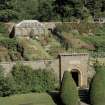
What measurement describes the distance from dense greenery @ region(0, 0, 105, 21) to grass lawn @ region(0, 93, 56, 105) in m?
23.3

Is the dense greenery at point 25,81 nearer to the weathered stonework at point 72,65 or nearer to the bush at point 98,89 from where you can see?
the weathered stonework at point 72,65

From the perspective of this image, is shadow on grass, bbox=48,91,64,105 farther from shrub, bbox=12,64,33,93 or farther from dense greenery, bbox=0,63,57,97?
shrub, bbox=12,64,33,93

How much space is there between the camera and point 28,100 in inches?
1282

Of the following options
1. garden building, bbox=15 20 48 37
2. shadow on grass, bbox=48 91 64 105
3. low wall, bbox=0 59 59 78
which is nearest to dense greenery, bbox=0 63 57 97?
low wall, bbox=0 59 59 78

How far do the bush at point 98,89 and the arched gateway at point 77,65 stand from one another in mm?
5024

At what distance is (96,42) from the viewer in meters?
46.2

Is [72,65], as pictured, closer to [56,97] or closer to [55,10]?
[56,97]

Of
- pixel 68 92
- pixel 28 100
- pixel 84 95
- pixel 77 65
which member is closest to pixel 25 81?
pixel 28 100

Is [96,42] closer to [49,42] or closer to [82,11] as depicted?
[49,42]

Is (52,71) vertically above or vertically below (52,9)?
below

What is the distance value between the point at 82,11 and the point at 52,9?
17.5 feet

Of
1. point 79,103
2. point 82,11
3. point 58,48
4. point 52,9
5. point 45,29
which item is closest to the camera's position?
point 79,103

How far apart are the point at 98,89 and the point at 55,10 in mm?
27826

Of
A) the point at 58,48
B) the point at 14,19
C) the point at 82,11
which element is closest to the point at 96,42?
the point at 58,48
